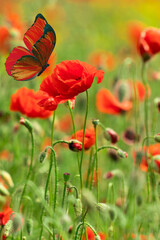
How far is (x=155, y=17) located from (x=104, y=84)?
18.4ft

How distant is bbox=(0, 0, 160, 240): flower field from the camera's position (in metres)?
1.27

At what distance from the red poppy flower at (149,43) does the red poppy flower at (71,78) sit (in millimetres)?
582

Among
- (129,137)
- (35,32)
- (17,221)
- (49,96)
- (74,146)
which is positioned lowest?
(17,221)

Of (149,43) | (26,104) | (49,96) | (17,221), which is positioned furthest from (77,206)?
(149,43)

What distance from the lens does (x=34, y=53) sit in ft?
4.27

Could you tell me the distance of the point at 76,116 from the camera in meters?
3.62

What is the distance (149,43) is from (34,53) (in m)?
0.68

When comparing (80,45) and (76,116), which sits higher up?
(80,45)

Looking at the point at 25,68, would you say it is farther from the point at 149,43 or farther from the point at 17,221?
the point at 149,43

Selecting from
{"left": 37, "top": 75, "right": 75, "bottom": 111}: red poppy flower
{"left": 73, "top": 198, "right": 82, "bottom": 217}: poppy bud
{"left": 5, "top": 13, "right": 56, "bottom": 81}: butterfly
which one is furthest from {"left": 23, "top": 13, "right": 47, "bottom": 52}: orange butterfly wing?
{"left": 73, "top": 198, "right": 82, "bottom": 217}: poppy bud

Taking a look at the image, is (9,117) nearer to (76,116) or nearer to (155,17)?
(76,116)

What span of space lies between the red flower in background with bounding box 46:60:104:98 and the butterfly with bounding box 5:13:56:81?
47mm

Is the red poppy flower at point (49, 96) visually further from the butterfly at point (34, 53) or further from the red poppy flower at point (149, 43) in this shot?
the red poppy flower at point (149, 43)

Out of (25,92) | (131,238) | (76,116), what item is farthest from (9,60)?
(76,116)
